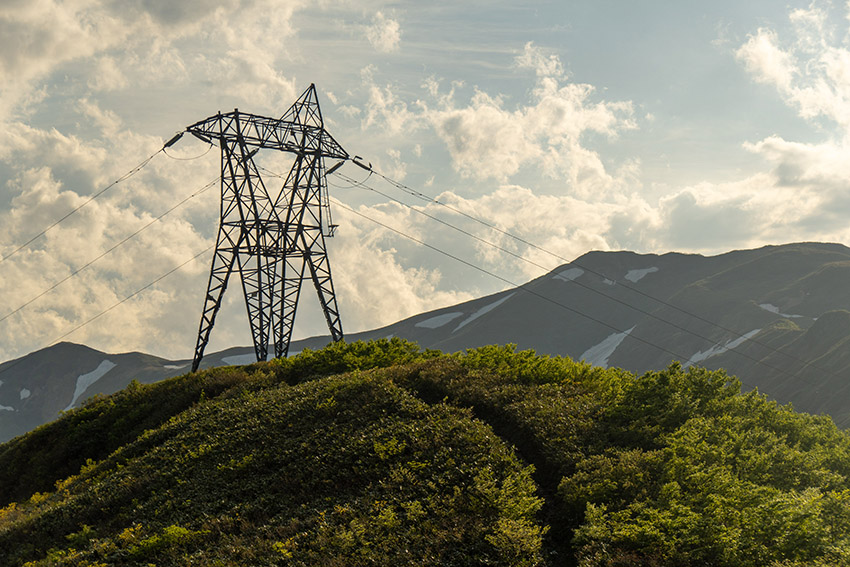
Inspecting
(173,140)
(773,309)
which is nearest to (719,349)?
(773,309)

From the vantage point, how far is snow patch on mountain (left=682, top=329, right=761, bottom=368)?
15350 cm

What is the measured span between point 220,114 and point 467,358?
24.0 metres

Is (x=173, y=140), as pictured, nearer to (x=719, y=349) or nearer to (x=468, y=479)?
(x=468, y=479)

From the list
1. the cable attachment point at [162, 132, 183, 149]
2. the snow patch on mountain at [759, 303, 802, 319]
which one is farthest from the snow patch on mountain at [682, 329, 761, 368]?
the cable attachment point at [162, 132, 183, 149]

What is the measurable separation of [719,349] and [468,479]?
161 meters

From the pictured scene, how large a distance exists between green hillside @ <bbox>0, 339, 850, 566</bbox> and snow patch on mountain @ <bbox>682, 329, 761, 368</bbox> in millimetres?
145785

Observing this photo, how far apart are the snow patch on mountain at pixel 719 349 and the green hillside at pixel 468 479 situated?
145785mm

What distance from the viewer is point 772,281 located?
196750 millimetres

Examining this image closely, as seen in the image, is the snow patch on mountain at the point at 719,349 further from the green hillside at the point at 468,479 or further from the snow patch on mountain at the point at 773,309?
the green hillside at the point at 468,479

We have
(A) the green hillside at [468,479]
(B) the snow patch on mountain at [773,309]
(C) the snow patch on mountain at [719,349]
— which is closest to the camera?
(A) the green hillside at [468,479]

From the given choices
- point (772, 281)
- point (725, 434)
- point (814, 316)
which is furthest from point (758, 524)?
point (772, 281)

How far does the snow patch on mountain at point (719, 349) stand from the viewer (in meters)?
154

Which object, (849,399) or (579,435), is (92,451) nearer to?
(579,435)

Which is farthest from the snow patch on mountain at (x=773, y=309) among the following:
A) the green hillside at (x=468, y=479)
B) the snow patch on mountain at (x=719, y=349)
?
the green hillside at (x=468, y=479)
